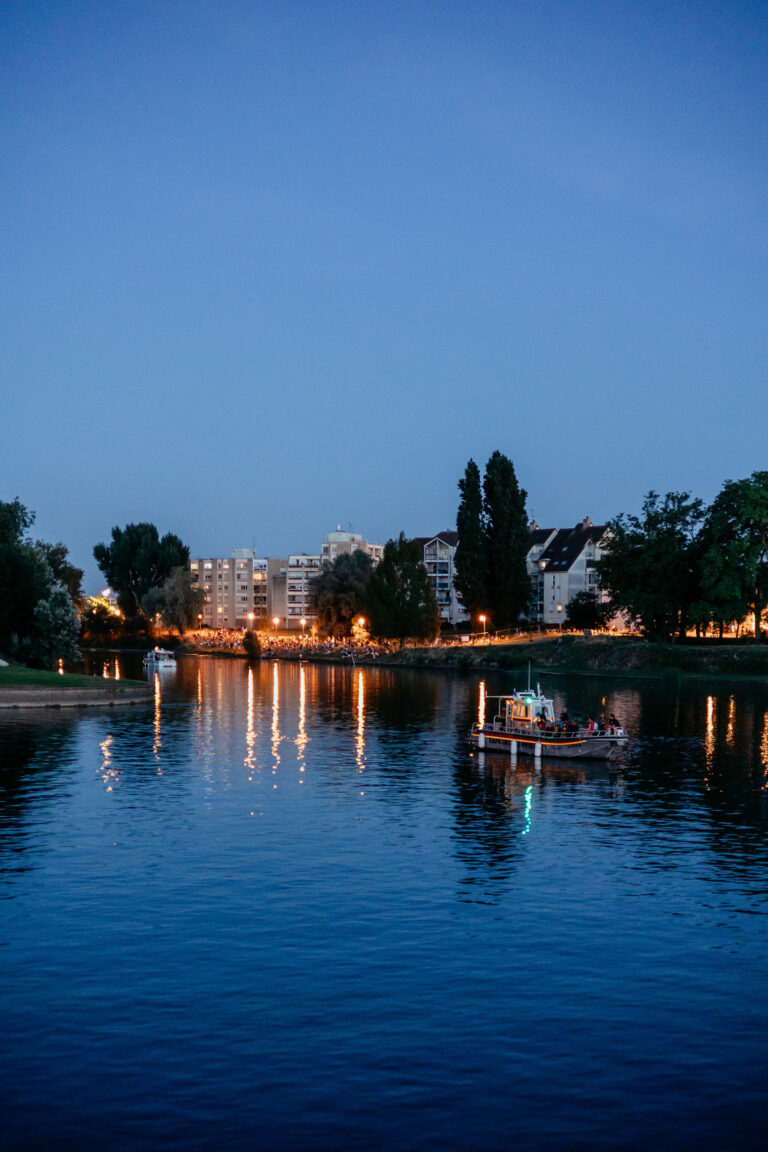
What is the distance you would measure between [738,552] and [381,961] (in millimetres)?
115925

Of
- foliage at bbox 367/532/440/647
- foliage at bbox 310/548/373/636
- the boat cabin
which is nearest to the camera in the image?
the boat cabin

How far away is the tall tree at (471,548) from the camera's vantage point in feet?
531

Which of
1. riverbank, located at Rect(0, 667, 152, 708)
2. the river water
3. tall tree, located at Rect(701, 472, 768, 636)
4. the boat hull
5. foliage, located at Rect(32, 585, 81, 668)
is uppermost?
tall tree, located at Rect(701, 472, 768, 636)

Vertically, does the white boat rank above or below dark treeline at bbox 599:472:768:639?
below

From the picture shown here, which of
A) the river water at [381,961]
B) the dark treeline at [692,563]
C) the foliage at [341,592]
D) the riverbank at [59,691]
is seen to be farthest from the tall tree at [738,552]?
the river water at [381,961]

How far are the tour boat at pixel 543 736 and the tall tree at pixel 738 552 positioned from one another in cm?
6878

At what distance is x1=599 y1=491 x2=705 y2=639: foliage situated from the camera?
476 ft

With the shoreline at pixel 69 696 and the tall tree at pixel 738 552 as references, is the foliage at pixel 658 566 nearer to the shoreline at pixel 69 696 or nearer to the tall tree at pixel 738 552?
the tall tree at pixel 738 552

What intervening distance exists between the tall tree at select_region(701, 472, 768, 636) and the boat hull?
70.8 m

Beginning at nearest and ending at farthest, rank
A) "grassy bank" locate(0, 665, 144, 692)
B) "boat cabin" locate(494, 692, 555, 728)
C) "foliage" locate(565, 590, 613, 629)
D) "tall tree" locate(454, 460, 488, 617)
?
1. "boat cabin" locate(494, 692, 555, 728)
2. "grassy bank" locate(0, 665, 144, 692)
3. "tall tree" locate(454, 460, 488, 617)
4. "foliage" locate(565, 590, 613, 629)

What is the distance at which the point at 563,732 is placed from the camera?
221ft

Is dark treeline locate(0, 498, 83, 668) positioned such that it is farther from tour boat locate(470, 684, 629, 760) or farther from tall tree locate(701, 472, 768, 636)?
tall tree locate(701, 472, 768, 636)

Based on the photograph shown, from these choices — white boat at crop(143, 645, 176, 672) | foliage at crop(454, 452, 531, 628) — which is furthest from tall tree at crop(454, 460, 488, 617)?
white boat at crop(143, 645, 176, 672)

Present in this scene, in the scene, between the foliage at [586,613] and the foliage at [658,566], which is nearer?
the foliage at [658,566]
